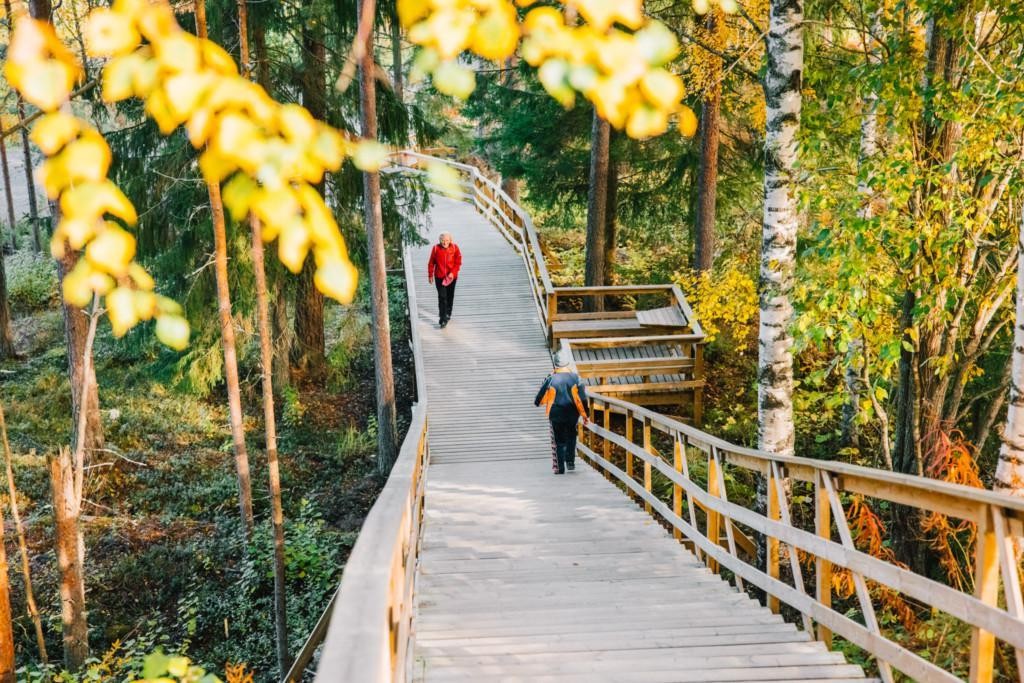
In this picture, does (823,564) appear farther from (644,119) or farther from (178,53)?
(178,53)

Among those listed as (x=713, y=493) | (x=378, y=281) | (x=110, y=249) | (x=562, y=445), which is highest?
(x=110, y=249)

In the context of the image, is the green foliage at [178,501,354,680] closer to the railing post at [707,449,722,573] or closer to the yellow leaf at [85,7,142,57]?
the railing post at [707,449,722,573]

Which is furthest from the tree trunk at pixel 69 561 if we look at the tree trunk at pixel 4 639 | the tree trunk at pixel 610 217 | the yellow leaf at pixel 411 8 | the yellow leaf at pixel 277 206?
the tree trunk at pixel 610 217

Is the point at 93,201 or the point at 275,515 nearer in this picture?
the point at 93,201

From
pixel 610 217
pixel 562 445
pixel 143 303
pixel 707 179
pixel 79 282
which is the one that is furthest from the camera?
pixel 610 217

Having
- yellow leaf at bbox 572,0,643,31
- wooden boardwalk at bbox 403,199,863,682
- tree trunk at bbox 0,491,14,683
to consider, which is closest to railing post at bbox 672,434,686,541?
wooden boardwalk at bbox 403,199,863,682

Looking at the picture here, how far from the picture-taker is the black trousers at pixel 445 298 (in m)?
16.8

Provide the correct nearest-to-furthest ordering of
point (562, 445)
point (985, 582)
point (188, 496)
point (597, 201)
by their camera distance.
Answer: point (985, 582) → point (562, 445) → point (188, 496) → point (597, 201)

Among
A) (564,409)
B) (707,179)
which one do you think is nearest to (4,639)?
(564,409)

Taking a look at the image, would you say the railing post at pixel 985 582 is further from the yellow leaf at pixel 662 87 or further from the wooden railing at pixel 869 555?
the yellow leaf at pixel 662 87

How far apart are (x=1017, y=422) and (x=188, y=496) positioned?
1314 cm

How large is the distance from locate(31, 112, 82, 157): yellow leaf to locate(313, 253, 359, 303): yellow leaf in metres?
0.62

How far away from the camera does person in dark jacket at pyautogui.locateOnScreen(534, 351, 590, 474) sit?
34.6ft

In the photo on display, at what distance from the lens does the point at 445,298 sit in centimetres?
1689
